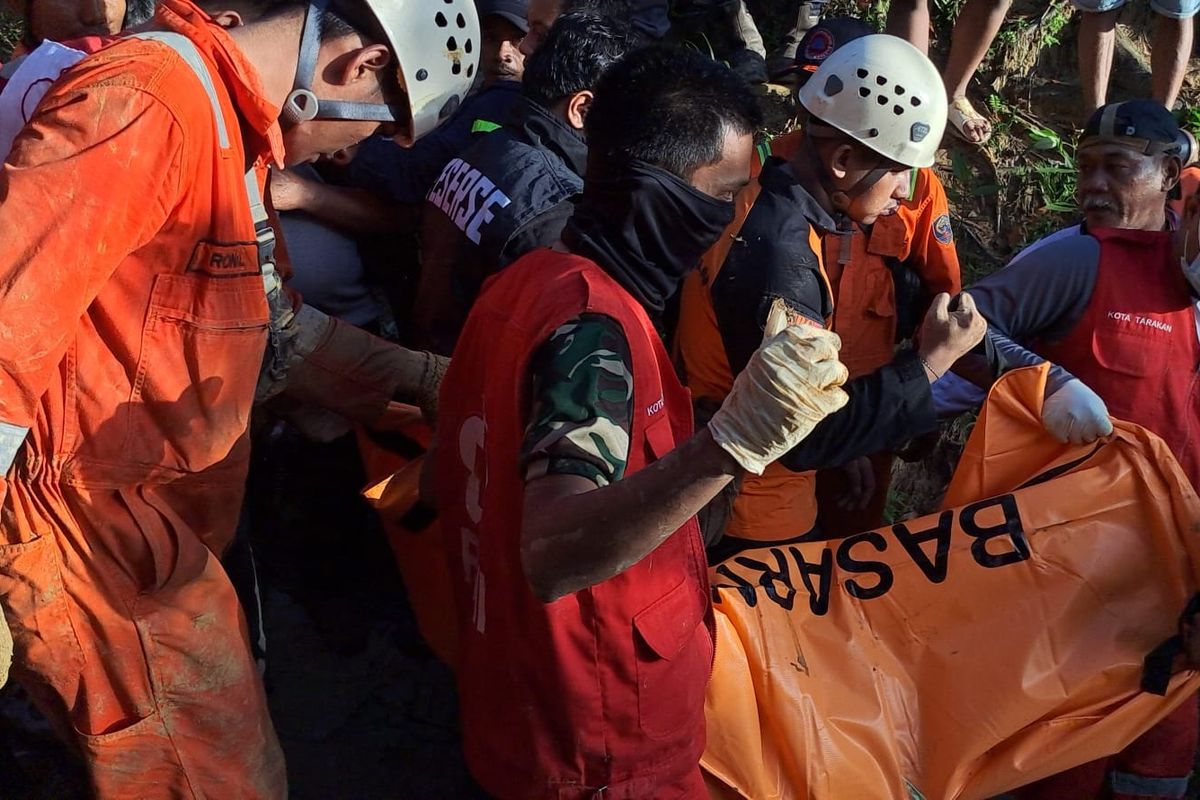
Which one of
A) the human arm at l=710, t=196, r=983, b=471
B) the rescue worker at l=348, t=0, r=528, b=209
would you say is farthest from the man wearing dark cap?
the rescue worker at l=348, t=0, r=528, b=209

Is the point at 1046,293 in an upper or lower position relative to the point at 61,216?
lower

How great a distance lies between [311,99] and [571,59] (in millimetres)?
1334

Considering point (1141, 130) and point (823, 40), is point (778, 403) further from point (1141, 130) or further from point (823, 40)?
point (823, 40)

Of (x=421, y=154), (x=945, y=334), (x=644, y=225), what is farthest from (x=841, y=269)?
(x=644, y=225)

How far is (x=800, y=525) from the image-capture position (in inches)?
141

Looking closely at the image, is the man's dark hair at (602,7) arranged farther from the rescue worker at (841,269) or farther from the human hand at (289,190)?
the human hand at (289,190)

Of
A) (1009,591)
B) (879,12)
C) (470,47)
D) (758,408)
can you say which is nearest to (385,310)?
(470,47)

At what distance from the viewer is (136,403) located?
2.08 metres

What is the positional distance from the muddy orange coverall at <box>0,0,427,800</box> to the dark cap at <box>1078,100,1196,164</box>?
2.92 metres

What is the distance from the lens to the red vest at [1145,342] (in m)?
3.37

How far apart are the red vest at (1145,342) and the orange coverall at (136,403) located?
256 cm

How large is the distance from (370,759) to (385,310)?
1.60 metres

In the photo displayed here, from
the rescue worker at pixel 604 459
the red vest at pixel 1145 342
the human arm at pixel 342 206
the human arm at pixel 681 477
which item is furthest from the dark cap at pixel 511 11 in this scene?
the human arm at pixel 681 477

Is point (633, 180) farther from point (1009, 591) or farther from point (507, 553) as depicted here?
point (1009, 591)
